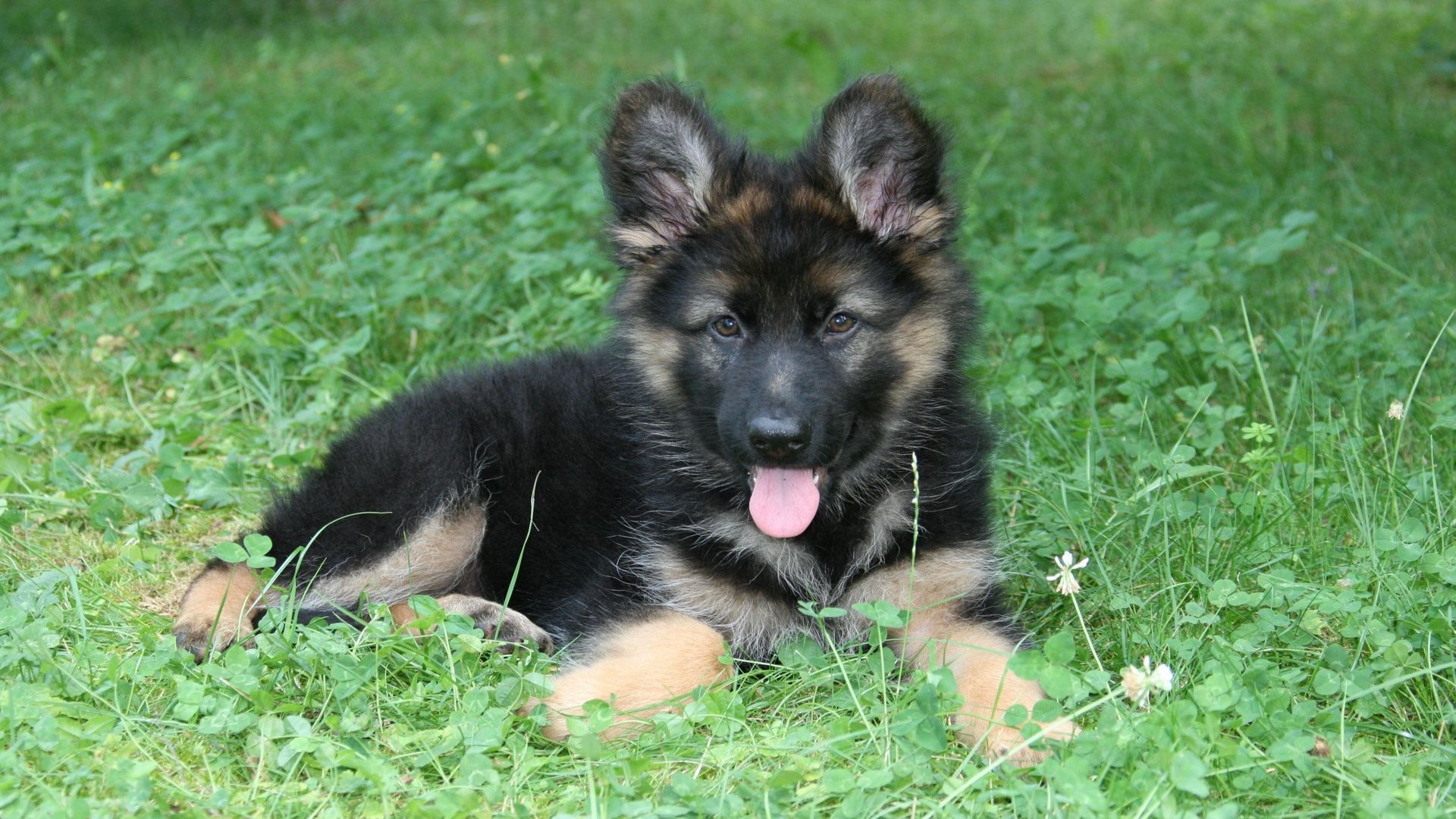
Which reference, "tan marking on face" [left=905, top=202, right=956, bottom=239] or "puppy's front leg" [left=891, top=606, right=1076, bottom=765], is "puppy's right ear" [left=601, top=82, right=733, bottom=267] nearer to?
"tan marking on face" [left=905, top=202, right=956, bottom=239]

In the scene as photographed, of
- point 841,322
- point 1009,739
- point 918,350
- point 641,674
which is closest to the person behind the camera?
point 1009,739

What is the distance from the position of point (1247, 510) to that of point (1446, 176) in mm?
3251

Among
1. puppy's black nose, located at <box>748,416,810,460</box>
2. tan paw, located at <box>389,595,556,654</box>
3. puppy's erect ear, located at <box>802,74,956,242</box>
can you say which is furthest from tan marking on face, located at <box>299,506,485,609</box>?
puppy's erect ear, located at <box>802,74,956,242</box>

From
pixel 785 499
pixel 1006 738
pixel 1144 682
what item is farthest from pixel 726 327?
pixel 1144 682

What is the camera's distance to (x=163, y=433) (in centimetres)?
466

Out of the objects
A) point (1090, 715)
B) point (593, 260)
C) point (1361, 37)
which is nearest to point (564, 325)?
point (593, 260)

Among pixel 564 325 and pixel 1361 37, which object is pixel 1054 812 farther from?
pixel 1361 37

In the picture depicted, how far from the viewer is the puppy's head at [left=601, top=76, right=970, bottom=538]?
10.6 feet

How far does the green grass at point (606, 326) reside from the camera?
2816mm

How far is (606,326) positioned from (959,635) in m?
2.21

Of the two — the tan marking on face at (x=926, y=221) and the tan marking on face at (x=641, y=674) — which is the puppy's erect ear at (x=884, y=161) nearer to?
the tan marking on face at (x=926, y=221)

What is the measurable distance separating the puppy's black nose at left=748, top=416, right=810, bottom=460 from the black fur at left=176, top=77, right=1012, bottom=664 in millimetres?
15

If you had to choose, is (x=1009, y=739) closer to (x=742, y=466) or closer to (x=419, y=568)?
(x=742, y=466)

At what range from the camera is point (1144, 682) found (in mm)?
2727
